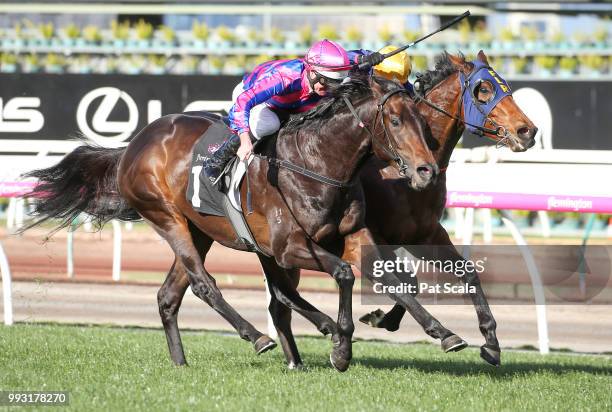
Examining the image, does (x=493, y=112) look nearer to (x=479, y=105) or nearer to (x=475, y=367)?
(x=479, y=105)

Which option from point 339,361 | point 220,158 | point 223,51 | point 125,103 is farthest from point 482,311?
point 223,51

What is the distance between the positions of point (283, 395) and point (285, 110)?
1717 mm

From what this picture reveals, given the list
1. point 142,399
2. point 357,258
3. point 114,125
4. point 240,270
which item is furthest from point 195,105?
point 142,399

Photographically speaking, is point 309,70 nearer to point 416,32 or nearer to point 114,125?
point 114,125

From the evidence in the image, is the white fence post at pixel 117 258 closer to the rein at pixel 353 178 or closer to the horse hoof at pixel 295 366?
the horse hoof at pixel 295 366

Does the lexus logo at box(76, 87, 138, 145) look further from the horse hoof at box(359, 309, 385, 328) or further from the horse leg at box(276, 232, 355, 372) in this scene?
the horse leg at box(276, 232, 355, 372)

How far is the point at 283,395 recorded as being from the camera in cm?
460

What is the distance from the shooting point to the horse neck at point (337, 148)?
509 cm

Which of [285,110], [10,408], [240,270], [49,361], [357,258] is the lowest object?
[240,270]

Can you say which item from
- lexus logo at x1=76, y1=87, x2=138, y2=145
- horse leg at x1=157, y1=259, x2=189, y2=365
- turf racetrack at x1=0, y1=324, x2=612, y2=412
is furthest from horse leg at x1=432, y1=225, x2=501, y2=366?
lexus logo at x1=76, y1=87, x2=138, y2=145

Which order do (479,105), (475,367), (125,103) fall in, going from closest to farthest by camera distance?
Answer: 1. (479,105)
2. (475,367)
3. (125,103)

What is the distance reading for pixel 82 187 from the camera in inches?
266

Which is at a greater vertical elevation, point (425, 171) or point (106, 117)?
point (425, 171)

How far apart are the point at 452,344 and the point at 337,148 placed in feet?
3.80
